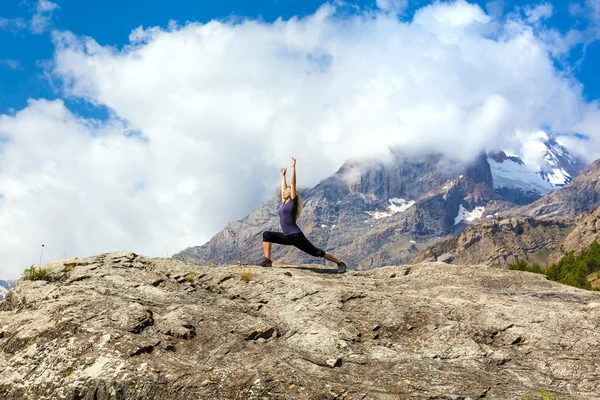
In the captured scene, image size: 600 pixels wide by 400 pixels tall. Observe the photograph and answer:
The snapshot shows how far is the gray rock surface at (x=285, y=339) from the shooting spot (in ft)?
29.9

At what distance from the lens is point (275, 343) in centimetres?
1084

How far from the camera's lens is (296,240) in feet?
56.3

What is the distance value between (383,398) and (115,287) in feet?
25.5

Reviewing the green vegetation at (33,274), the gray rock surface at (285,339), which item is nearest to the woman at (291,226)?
the gray rock surface at (285,339)

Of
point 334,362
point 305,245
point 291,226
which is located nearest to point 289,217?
point 291,226

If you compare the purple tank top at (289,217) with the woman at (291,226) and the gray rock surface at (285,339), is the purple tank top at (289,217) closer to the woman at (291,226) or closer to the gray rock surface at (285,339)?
the woman at (291,226)

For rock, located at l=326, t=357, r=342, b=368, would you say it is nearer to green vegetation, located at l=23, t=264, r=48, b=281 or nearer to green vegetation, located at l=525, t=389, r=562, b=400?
green vegetation, located at l=525, t=389, r=562, b=400

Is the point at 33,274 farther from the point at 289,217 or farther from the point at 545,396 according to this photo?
the point at 545,396

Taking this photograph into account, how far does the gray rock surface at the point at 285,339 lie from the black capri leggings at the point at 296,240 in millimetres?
2188

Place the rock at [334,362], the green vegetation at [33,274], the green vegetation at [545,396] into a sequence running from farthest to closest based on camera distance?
1. the green vegetation at [33,274]
2. the rock at [334,362]
3. the green vegetation at [545,396]

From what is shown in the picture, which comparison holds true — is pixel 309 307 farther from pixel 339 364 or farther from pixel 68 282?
pixel 68 282

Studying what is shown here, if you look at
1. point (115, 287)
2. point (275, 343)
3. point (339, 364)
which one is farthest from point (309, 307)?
point (115, 287)

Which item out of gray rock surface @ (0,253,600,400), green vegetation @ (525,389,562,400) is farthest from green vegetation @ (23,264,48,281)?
green vegetation @ (525,389,562,400)

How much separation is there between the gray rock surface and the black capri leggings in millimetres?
2188
